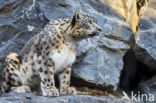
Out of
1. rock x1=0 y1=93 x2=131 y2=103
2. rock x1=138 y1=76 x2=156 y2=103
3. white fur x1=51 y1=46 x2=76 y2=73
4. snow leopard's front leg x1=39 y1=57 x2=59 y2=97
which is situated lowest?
rock x1=138 y1=76 x2=156 y2=103

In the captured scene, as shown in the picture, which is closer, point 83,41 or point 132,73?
point 83,41

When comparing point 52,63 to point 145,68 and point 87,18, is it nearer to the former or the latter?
point 87,18

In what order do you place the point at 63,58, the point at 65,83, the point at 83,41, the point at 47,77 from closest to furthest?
the point at 47,77 < the point at 63,58 < the point at 65,83 < the point at 83,41

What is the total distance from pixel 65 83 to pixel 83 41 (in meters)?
1.59

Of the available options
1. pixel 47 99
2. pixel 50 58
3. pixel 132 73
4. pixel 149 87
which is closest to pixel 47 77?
pixel 50 58

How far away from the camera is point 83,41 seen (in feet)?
32.5

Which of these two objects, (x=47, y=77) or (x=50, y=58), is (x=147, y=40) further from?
(x=47, y=77)

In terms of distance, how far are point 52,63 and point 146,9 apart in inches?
Answer: 156

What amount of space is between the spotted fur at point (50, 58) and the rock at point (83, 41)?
113 centimetres

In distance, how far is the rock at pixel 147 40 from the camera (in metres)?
9.98

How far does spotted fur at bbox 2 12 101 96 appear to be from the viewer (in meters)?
8.29

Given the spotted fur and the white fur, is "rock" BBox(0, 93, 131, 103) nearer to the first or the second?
the spotted fur

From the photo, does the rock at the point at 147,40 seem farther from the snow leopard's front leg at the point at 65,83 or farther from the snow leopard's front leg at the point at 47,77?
the snow leopard's front leg at the point at 47,77

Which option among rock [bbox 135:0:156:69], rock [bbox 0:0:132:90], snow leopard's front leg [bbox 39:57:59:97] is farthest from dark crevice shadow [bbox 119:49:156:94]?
snow leopard's front leg [bbox 39:57:59:97]
